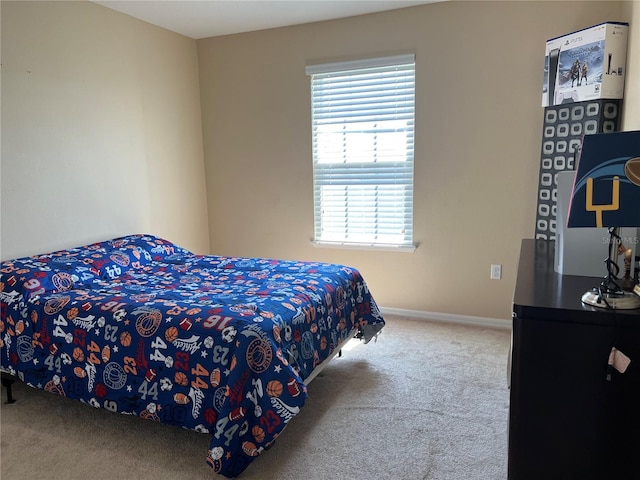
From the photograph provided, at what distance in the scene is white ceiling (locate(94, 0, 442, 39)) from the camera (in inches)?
131

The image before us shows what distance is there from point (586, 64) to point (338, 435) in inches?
100

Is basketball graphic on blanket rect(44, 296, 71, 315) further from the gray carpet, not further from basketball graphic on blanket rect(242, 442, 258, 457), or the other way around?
basketball graphic on blanket rect(242, 442, 258, 457)

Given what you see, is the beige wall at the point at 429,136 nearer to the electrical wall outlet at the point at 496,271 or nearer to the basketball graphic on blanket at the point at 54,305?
the electrical wall outlet at the point at 496,271

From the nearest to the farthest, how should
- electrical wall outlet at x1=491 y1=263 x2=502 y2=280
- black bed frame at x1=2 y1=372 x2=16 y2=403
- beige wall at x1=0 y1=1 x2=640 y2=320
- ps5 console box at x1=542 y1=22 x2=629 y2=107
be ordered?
black bed frame at x1=2 y1=372 x2=16 y2=403 < ps5 console box at x1=542 y1=22 x2=629 y2=107 < beige wall at x1=0 y1=1 x2=640 y2=320 < electrical wall outlet at x1=491 y1=263 x2=502 y2=280

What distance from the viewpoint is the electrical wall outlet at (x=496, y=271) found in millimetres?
3510

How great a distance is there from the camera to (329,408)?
242cm

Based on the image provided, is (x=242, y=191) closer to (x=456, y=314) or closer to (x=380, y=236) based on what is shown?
(x=380, y=236)

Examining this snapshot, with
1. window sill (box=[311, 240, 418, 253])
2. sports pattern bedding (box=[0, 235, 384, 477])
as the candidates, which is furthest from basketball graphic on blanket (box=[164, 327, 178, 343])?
window sill (box=[311, 240, 418, 253])

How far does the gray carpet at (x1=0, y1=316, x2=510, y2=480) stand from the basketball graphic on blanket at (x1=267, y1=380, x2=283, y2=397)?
36cm

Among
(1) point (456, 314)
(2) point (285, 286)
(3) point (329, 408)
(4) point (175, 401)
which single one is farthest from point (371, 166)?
(4) point (175, 401)

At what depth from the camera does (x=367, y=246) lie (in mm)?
3898

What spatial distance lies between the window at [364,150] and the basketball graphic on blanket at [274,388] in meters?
2.17

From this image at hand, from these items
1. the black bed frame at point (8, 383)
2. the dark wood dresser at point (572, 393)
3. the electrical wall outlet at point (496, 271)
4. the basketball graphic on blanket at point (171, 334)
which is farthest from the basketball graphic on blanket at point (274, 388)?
the electrical wall outlet at point (496, 271)

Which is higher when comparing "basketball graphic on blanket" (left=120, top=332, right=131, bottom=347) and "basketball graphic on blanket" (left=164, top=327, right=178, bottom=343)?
"basketball graphic on blanket" (left=164, top=327, right=178, bottom=343)
